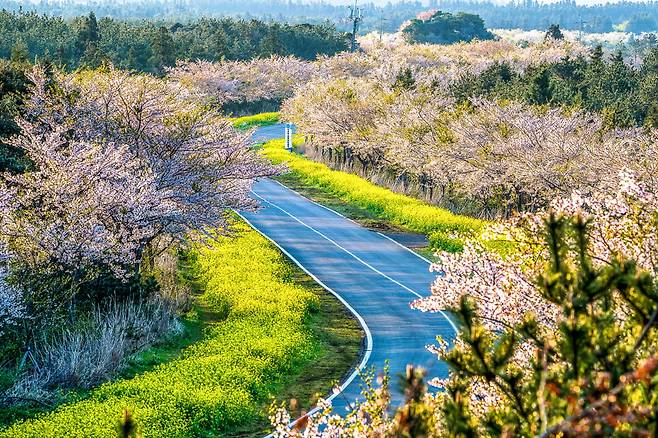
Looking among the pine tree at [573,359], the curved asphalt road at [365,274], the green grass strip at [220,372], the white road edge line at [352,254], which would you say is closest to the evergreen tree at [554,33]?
the curved asphalt road at [365,274]

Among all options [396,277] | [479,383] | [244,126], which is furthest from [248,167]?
[244,126]

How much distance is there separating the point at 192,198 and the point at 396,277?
32.2 ft

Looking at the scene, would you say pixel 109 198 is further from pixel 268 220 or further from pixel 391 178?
pixel 391 178

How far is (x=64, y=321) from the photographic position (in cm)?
2116

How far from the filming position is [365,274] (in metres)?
33.6

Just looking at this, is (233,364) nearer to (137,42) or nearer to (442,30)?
(137,42)

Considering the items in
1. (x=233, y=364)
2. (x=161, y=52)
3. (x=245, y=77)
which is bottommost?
(x=233, y=364)

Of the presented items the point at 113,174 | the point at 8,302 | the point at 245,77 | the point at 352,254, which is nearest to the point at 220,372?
the point at 8,302

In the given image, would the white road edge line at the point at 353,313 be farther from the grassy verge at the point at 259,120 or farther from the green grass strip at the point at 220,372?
the grassy verge at the point at 259,120

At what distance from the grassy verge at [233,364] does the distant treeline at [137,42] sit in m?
42.6

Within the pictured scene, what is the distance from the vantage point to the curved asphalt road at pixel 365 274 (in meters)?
24.0

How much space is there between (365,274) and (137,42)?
209ft

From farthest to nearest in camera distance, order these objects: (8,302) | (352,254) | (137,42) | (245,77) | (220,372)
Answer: (245,77), (137,42), (352,254), (220,372), (8,302)

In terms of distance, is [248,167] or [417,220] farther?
[417,220]
